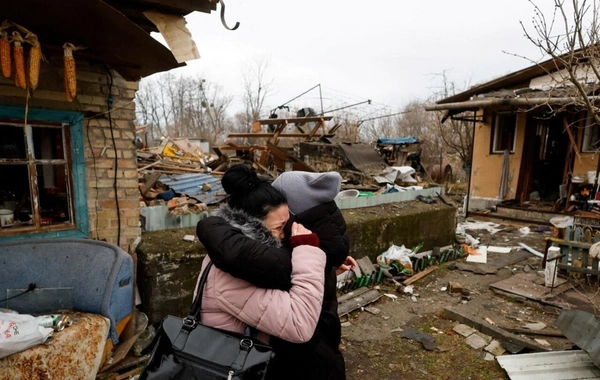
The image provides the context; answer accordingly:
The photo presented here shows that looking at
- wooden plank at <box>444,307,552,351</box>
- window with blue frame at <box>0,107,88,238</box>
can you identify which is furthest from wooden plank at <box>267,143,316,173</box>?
window with blue frame at <box>0,107,88,238</box>

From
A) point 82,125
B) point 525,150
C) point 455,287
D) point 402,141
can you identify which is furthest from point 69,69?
point 402,141

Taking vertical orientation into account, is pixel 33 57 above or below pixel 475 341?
above

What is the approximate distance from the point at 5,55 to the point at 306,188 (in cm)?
219

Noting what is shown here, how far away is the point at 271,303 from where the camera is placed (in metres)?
1.23

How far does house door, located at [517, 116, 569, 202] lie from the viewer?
10.2m

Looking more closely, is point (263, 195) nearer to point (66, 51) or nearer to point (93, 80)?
point (66, 51)

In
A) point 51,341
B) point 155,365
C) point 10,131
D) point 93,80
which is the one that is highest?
point 93,80

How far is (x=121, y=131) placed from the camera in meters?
3.39

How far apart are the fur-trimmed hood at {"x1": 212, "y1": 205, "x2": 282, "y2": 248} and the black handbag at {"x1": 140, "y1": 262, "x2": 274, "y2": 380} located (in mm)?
353

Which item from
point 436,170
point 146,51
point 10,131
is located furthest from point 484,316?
point 436,170

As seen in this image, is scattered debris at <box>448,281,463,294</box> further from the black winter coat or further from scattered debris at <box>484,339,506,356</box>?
the black winter coat

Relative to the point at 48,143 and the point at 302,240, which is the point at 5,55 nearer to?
the point at 48,143

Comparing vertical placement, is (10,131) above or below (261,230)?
above

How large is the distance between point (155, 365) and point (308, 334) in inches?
23.4
